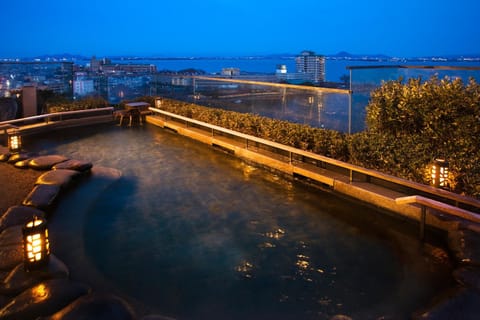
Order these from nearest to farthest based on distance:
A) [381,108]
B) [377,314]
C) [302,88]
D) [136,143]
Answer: [377,314] < [381,108] < [302,88] < [136,143]

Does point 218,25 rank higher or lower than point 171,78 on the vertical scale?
higher

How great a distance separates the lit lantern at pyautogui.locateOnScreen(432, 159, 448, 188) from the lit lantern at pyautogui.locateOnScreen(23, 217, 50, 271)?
4.60 meters

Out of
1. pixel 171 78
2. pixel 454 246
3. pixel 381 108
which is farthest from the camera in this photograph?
pixel 171 78

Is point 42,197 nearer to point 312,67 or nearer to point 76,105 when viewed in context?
point 312,67

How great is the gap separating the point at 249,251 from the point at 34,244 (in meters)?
2.21

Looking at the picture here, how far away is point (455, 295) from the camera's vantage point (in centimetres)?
371

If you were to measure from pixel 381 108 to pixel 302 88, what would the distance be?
1.90m

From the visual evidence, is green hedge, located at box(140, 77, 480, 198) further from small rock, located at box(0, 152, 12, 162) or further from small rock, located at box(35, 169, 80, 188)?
small rock, located at box(0, 152, 12, 162)

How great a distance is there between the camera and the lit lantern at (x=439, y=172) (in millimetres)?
5449

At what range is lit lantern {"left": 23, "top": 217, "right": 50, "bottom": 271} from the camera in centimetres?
401

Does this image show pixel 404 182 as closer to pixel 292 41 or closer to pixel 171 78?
pixel 171 78

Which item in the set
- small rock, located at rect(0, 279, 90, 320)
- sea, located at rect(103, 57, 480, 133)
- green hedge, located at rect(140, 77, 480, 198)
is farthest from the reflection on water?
sea, located at rect(103, 57, 480, 133)

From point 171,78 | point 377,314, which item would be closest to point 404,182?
point 377,314

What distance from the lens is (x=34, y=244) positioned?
4.03 m
